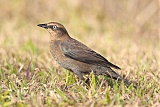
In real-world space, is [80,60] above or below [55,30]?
below

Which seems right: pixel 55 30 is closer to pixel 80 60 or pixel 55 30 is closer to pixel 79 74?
pixel 80 60

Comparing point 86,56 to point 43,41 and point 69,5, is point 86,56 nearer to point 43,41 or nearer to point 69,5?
point 43,41

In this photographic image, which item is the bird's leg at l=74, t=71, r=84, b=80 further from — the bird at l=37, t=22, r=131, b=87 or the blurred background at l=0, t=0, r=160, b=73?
the blurred background at l=0, t=0, r=160, b=73

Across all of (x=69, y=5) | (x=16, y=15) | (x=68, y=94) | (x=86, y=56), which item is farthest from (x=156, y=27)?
(x=68, y=94)

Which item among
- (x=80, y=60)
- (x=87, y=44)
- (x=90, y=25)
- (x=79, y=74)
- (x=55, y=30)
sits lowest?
(x=79, y=74)

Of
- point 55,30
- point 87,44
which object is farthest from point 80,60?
point 87,44

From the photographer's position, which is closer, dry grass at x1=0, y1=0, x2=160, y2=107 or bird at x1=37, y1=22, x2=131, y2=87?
dry grass at x1=0, y1=0, x2=160, y2=107

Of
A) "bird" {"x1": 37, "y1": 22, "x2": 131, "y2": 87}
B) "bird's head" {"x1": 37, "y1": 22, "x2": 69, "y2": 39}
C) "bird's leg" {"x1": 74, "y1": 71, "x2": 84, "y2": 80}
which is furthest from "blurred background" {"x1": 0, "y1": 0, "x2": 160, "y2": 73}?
"bird's leg" {"x1": 74, "y1": 71, "x2": 84, "y2": 80}
